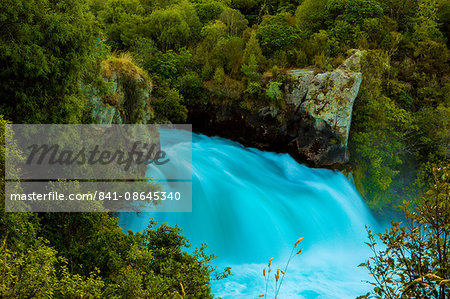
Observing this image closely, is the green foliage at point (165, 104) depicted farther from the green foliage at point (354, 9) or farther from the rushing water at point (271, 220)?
the green foliage at point (354, 9)

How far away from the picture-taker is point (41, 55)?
22.8 ft

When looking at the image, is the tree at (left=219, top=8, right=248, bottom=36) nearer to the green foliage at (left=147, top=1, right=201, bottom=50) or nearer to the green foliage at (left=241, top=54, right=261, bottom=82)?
the green foliage at (left=147, top=1, right=201, bottom=50)

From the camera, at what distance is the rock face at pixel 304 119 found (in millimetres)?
16250

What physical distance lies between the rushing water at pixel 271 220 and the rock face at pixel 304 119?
0.99 m

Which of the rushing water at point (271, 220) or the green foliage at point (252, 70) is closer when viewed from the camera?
the rushing water at point (271, 220)

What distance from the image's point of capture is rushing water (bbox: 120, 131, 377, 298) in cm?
1067

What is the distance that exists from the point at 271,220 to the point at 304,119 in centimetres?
655

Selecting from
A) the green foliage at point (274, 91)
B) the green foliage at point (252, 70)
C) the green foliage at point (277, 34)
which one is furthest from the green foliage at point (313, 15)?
the green foliage at point (274, 91)

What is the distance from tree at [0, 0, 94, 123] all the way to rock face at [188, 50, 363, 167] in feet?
35.2

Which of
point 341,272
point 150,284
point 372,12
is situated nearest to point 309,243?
point 341,272

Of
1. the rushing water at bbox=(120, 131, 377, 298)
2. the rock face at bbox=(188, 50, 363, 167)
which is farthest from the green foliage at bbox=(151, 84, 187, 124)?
the rock face at bbox=(188, 50, 363, 167)

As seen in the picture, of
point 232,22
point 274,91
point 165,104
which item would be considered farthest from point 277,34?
point 165,104

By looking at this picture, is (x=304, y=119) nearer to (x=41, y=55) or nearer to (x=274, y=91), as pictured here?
(x=274, y=91)

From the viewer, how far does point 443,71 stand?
A: 20281 mm
